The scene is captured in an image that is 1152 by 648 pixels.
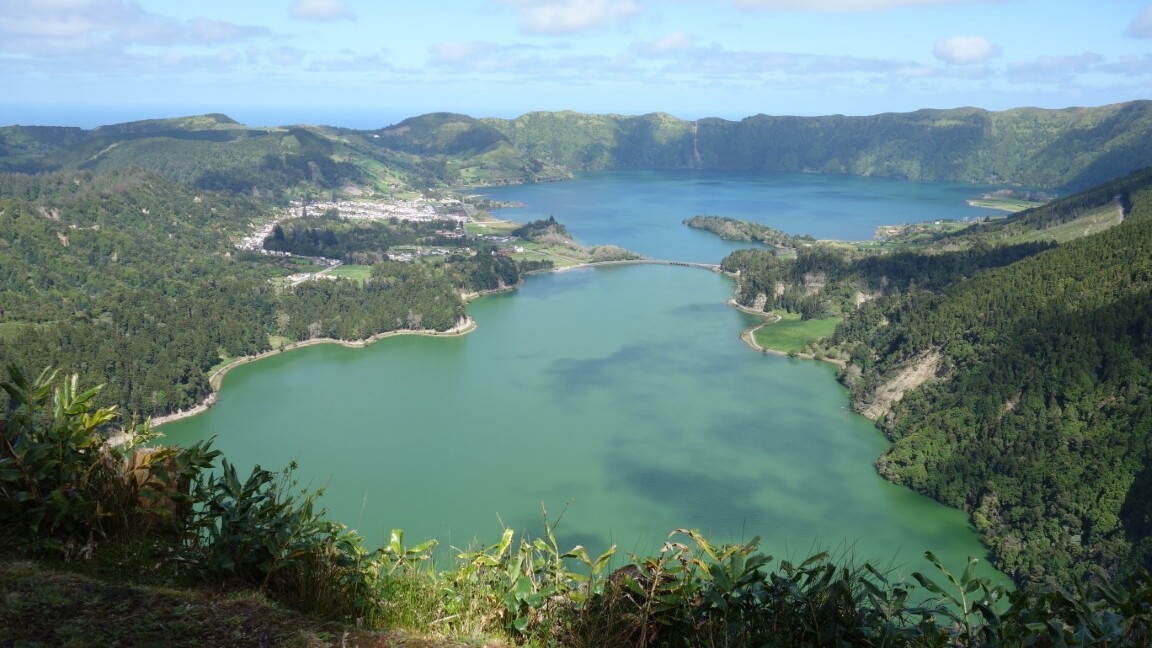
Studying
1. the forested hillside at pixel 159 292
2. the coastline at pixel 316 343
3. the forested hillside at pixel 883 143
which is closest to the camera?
the coastline at pixel 316 343

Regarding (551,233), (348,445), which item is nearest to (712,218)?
(551,233)

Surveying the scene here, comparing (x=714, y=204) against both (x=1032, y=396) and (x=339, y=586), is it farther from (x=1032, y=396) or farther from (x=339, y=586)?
(x=339, y=586)

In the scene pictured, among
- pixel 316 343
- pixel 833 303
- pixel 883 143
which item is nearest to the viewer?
pixel 316 343

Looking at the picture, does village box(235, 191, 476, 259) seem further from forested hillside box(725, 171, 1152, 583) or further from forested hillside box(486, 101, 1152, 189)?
forested hillside box(486, 101, 1152, 189)

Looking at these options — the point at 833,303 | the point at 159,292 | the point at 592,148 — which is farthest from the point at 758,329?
the point at 592,148

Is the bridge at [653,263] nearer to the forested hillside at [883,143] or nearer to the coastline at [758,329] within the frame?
the coastline at [758,329]

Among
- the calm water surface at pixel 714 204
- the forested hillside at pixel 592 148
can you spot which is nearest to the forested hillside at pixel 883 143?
the forested hillside at pixel 592 148

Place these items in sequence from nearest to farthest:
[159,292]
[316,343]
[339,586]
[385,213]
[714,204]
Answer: [339,586] → [316,343] → [159,292] → [385,213] → [714,204]
